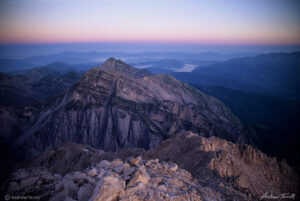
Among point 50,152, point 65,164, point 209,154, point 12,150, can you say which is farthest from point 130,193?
point 12,150

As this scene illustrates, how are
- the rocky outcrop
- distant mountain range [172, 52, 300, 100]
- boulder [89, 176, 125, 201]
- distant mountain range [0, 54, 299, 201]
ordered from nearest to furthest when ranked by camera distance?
boulder [89, 176, 125, 201], distant mountain range [0, 54, 299, 201], the rocky outcrop, distant mountain range [172, 52, 300, 100]

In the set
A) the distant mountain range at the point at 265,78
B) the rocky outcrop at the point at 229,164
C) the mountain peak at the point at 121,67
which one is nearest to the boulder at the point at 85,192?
the rocky outcrop at the point at 229,164

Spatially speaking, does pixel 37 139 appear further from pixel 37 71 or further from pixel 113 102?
pixel 37 71

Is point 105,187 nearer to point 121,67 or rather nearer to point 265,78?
point 121,67

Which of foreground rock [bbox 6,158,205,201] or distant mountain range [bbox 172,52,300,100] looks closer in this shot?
foreground rock [bbox 6,158,205,201]

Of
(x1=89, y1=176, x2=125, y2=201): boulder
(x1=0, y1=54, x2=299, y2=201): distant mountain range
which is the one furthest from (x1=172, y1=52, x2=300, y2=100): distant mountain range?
(x1=89, y1=176, x2=125, y2=201): boulder

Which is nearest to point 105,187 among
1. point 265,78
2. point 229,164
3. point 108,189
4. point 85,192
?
point 108,189

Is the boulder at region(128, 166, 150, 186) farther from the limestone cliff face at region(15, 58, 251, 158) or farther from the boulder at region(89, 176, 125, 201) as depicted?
the limestone cliff face at region(15, 58, 251, 158)

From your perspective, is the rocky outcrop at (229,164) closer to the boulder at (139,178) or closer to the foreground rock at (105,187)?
the foreground rock at (105,187)
